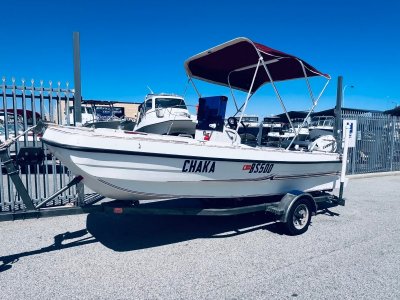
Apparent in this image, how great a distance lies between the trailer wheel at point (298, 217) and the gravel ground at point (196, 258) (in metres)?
→ 0.14

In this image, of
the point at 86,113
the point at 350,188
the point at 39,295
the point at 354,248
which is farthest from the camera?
the point at 86,113

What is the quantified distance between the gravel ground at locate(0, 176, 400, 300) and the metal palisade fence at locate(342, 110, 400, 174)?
5693 millimetres

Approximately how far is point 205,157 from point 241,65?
8.31 feet

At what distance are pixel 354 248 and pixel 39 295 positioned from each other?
3.87 meters

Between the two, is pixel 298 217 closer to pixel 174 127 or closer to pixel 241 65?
pixel 241 65

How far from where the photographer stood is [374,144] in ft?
36.5

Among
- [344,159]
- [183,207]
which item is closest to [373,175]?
[344,159]

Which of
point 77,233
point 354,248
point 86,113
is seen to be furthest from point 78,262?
point 86,113

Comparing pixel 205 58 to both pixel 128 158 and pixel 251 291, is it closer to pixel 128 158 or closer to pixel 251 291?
pixel 128 158

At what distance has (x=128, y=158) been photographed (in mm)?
3314

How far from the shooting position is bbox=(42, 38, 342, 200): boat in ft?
10.7

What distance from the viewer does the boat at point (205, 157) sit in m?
3.26

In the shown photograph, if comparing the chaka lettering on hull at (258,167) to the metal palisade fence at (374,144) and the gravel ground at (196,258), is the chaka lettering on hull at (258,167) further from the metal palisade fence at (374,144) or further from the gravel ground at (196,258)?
the metal palisade fence at (374,144)

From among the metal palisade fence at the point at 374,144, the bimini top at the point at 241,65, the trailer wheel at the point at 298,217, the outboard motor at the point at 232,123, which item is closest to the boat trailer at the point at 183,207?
the trailer wheel at the point at 298,217
